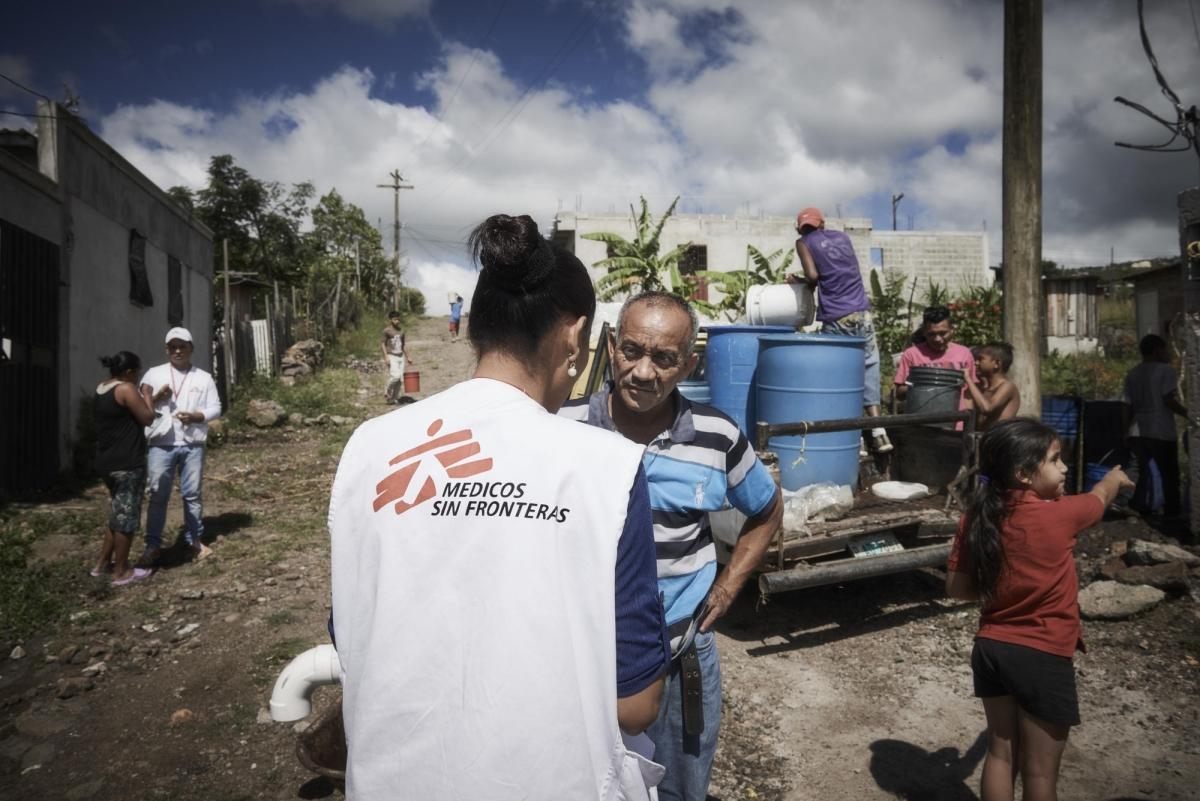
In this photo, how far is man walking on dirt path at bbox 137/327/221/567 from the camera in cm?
571

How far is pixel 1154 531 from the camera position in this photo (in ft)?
19.2

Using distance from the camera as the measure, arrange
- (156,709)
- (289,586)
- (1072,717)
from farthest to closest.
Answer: (289,586) → (156,709) → (1072,717)

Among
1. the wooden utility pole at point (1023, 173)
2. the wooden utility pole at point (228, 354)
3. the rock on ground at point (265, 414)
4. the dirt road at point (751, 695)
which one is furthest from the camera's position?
the wooden utility pole at point (228, 354)

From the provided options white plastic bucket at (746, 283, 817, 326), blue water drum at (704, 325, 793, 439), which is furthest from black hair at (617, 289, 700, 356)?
white plastic bucket at (746, 283, 817, 326)

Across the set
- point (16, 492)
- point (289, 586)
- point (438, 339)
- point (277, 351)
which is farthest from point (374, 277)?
point (289, 586)

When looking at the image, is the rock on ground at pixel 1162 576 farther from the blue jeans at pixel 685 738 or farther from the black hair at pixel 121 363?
the black hair at pixel 121 363

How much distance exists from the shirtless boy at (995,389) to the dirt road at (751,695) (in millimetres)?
1325

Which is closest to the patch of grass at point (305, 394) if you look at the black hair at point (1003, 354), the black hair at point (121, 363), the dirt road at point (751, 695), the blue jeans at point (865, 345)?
the black hair at point (121, 363)

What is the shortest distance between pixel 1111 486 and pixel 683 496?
1650 millimetres

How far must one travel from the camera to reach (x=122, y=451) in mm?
5434

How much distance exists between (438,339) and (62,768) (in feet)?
80.2

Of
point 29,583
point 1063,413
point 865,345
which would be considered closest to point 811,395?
point 865,345

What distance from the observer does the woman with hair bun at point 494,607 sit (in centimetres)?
99

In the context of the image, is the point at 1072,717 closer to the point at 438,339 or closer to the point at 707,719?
the point at 707,719
